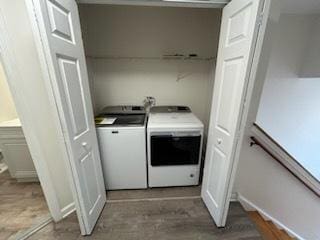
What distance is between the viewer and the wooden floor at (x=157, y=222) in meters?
1.52

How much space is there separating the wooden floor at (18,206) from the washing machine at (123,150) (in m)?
0.75

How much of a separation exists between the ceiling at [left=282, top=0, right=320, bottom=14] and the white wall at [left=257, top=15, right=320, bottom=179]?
9 centimetres

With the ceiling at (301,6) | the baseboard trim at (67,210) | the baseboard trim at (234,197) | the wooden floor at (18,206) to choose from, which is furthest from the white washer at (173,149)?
the ceiling at (301,6)

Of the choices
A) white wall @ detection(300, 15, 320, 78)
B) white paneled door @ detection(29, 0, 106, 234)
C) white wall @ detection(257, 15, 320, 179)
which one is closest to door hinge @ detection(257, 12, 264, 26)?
white paneled door @ detection(29, 0, 106, 234)

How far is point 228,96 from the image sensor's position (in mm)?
1343

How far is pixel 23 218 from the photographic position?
1656 millimetres

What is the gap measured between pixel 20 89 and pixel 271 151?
A: 8.05 ft

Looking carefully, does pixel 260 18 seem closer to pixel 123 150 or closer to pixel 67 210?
pixel 123 150

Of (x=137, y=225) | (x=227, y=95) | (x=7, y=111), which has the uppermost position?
(x=227, y=95)

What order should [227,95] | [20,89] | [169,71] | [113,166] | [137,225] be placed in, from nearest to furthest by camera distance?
[20,89] → [227,95] → [137,225] → [113,166] → [169,71]

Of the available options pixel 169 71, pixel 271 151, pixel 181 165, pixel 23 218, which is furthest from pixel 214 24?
pixel 23 218

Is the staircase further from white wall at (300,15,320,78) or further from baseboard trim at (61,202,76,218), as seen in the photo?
white wall at (300,15,320,78)

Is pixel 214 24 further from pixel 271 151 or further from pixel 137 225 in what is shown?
pixel 137 225

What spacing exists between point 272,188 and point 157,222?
1493 millimetres
